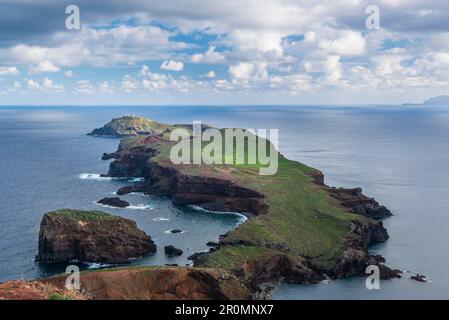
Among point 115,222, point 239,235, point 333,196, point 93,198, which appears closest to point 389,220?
point 333,196

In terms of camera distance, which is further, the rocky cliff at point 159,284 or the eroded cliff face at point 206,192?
the eroded cliff face at point 206,192

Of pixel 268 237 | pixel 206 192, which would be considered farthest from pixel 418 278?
pixel 206 192

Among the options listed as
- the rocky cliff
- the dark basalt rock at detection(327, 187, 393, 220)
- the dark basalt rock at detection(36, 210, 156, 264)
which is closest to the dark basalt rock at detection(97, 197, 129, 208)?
the dark basalt rock at detection(36, 210, 156, 264)

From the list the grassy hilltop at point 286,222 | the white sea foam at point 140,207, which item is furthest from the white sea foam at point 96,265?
the white sea foam at point 140,207

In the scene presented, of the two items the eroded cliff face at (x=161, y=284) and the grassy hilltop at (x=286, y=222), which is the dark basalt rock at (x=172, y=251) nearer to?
the grassy hilltop at (x=286, y=222)

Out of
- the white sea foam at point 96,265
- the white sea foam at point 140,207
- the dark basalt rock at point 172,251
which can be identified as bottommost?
the white sea foam at point 96,265

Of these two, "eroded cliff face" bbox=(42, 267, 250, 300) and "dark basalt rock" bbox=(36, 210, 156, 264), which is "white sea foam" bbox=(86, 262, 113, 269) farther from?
"eroded cliff face" bbox=(42, 267, 250, 300)

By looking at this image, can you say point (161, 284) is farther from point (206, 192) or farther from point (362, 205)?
point (206, 192)
